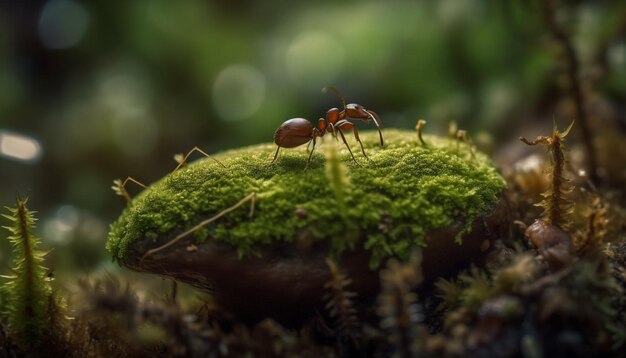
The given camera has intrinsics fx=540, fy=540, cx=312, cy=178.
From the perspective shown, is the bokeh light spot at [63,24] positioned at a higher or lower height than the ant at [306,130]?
Result: higher

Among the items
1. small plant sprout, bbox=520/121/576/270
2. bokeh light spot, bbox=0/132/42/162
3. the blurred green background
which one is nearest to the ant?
small plant sprout, bbox=520/121/576/270

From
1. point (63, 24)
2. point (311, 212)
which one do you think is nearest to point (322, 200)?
point (311, 212)

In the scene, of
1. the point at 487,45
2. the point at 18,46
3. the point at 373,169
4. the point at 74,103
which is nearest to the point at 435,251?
the point at 373,169

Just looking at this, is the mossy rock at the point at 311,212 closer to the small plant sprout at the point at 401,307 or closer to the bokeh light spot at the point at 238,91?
the small plant sprout at the point at 401,307

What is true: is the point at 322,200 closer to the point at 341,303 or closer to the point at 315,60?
the point at 341,303

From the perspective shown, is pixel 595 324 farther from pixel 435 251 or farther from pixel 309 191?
pixel 309 191

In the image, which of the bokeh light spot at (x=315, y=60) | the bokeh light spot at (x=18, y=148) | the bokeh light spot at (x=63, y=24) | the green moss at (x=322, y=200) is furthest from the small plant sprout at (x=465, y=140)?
the bokeh light spot at (x=63, y=24)

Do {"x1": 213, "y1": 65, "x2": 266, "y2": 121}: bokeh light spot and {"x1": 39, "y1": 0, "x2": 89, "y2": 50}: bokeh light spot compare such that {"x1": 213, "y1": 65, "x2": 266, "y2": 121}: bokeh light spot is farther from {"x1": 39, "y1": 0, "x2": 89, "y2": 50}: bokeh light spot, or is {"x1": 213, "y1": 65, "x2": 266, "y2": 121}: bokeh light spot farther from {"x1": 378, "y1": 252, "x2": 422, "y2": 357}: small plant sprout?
{"x1": 378, "y1": 252, "x2": 422, "y2": 357}: small plant sprout
